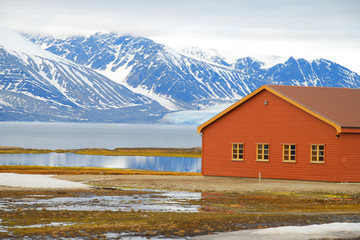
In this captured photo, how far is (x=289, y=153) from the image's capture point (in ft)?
169

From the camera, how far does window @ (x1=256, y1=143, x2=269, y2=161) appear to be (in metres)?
53.0

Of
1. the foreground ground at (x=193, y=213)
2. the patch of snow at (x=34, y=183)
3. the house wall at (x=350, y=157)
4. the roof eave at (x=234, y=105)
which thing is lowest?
the foreground ground at (x=193, y=213)

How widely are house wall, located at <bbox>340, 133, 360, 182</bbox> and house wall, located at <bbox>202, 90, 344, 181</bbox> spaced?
311mm

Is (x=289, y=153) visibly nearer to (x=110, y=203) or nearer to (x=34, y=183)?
(x=34, y=183)

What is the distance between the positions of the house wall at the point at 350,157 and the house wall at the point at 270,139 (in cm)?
31

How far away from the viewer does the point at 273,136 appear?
5256 cm

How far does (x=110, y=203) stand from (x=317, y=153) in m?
21.9

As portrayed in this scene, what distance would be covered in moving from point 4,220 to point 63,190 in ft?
54.8

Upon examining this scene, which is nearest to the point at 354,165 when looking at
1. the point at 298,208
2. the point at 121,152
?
the point at 298,208

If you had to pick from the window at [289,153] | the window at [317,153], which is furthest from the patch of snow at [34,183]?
the window at [317,153]

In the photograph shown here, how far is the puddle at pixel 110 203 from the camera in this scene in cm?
2962

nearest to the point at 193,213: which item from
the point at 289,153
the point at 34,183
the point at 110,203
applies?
the point at 110,203

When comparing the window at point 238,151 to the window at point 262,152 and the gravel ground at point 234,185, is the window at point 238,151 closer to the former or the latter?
the window at point 262,152

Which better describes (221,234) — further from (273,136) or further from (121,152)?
(121,152)
